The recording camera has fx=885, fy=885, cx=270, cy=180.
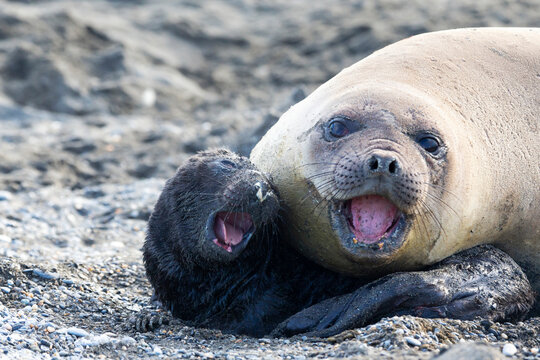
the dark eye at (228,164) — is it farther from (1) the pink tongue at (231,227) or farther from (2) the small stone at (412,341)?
(2) the small stone at (412,341)

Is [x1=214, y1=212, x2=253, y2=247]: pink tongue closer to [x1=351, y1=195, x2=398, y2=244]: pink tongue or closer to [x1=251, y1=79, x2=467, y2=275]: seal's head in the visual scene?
[x1=251, y1=79, x2=467, y2=275]: seal's head

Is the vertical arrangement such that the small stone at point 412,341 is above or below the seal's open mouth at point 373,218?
below

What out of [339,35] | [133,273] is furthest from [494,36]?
[339,35]

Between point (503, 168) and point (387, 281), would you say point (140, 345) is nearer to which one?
point (387, 281)

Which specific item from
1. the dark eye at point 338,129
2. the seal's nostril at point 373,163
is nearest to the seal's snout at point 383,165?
the seal's nostril at point 373,163

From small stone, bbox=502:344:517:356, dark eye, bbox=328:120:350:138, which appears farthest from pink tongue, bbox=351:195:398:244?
small stone, bbox=502:344:517:356

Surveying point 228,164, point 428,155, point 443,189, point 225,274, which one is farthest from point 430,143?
point 225,274

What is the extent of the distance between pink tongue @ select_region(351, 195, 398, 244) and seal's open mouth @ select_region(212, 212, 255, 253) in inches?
27.4

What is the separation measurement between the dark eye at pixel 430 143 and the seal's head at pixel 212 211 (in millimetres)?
873

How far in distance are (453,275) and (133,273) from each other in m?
2.28

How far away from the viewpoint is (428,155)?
4.70 metres

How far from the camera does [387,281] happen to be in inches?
188

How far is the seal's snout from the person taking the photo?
4305 millimetres

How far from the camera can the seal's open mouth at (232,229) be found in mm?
4984
